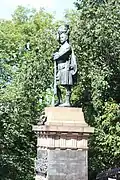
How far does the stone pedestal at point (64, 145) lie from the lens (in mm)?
10258

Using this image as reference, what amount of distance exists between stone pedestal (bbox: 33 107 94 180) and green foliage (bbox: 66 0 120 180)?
9.53 m

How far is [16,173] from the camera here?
2189 cm

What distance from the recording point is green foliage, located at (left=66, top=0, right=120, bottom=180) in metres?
20.2

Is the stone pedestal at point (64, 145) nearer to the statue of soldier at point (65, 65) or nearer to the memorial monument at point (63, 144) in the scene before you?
the memorial monument at point (63, 144)

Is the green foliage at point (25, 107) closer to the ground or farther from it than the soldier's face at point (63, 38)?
closer to the ground

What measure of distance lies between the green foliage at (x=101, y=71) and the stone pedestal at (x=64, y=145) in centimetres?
953

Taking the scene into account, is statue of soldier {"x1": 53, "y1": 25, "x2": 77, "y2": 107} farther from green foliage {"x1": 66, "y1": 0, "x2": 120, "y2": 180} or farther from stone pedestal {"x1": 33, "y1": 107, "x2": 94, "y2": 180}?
green foliage {"x1": 66, "y1": 0, "x2": 120, "y2": 180}

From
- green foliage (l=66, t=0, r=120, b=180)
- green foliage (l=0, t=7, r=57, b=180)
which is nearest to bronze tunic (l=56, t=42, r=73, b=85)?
green foliage (l=66, t=0, r=120, b=180)

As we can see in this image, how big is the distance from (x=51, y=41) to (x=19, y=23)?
6538 millimetres

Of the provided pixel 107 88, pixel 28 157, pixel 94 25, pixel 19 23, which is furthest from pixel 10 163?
pixel 19 23

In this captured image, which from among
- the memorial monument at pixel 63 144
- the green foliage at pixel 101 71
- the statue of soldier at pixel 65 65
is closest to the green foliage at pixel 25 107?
the green foliage at pixel 101 71

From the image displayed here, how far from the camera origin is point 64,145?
33.8ft

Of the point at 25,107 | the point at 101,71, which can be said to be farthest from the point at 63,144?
the point at 25,107

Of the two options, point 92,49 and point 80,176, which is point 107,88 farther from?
point 80,176
